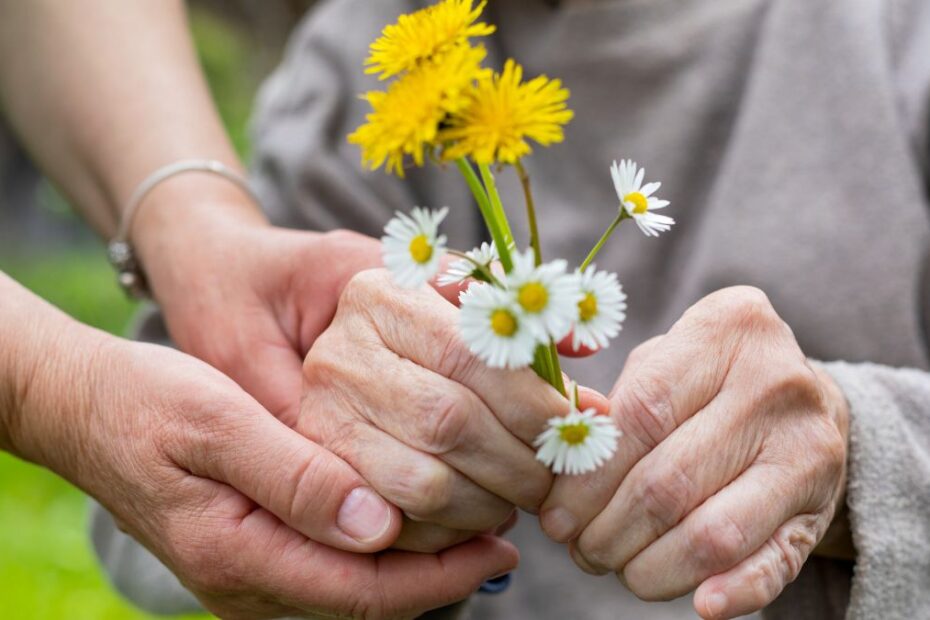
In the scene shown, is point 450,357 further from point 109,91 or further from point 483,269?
point 109,91

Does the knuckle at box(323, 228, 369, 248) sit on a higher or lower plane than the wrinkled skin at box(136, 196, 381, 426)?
higher

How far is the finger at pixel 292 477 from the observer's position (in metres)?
0.71

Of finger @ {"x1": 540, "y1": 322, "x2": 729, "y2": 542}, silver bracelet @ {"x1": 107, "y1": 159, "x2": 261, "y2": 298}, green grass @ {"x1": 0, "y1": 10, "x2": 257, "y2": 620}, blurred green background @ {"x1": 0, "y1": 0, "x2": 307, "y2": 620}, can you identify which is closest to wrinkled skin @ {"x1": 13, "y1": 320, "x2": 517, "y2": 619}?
finger @ {"x1": 540, "y1": 322, "x2": 729, "y2": 542}

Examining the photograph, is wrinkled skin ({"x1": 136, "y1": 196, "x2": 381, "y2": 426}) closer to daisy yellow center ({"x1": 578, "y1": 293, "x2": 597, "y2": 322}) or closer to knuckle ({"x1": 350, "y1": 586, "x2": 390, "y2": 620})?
knuckle ({"x1": 350, "y1": 586, "x2": 390, "y2": 620})

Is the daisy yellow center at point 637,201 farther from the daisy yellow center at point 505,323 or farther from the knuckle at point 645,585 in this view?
the knuckle at point 645,585

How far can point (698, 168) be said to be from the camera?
1.23m

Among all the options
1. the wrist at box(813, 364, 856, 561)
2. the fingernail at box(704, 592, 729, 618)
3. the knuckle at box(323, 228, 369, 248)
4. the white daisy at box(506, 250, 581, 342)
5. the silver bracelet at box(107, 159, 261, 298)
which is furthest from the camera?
the silver bracelet at box(107, 159, 261, 298)

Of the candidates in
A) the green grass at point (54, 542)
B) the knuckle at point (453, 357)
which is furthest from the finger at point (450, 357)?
the green grass at point (54, 542)

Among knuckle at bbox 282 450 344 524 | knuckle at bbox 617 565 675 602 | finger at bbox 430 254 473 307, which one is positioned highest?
finger at bbox 430 254 473 307

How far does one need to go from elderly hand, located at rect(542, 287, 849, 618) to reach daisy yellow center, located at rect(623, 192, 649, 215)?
0.12 metres

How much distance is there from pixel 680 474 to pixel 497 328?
0.20 m

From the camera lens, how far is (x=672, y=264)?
4.00 feet

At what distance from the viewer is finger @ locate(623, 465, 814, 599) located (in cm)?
67

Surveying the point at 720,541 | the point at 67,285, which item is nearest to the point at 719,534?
the point at 720,541
